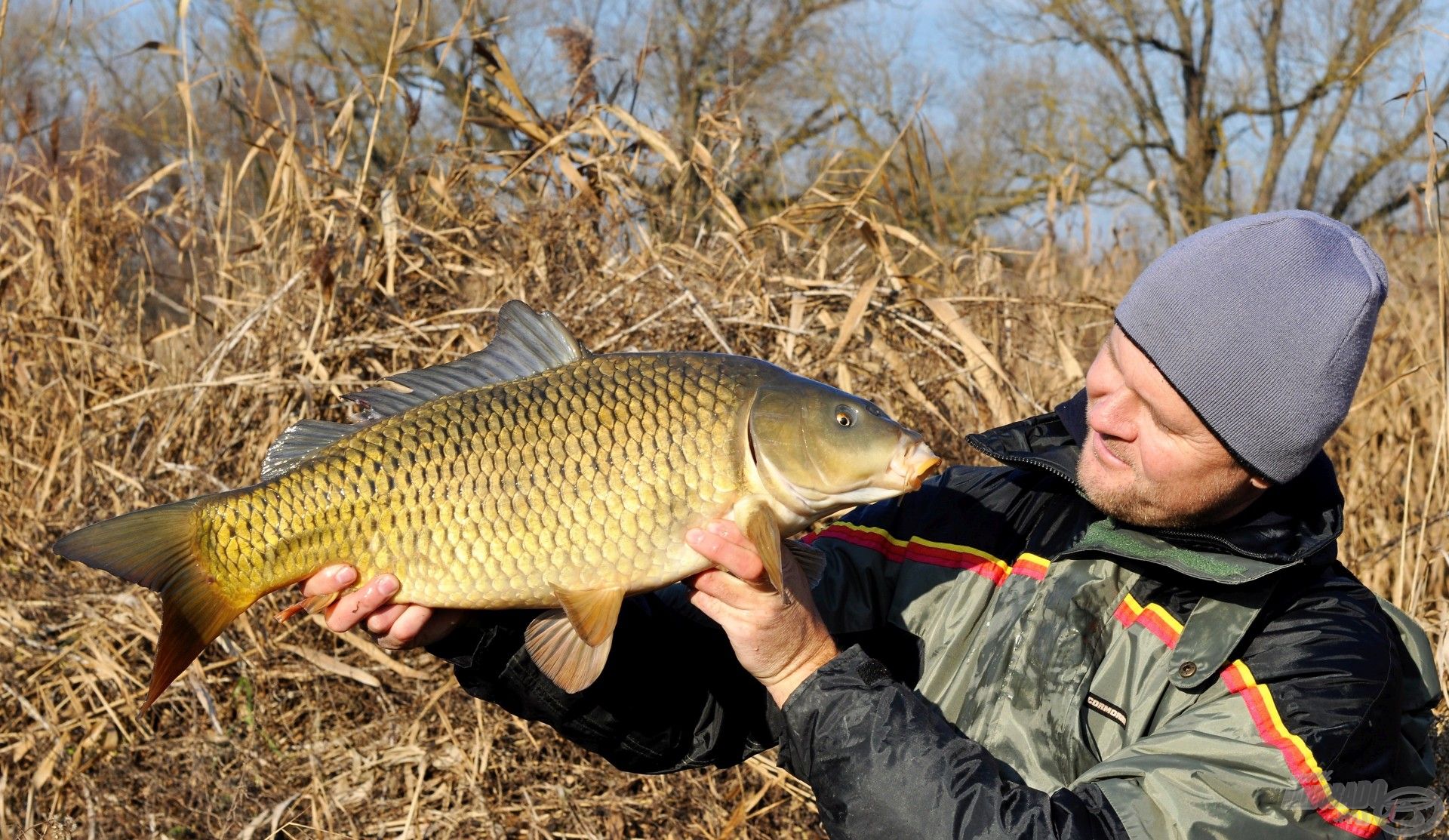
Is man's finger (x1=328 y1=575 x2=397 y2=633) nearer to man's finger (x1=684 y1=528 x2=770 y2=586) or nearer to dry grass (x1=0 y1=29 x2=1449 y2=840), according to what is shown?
man's finger (x1=684 y1=528 x2=770 y2=586)

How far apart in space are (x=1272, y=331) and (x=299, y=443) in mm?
1252

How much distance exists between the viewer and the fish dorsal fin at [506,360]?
1547 millimetres

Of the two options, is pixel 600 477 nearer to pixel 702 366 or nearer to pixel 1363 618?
pixel 702 366

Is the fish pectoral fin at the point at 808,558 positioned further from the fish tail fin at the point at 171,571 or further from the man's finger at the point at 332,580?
the fish tail fin at the point at 171,571

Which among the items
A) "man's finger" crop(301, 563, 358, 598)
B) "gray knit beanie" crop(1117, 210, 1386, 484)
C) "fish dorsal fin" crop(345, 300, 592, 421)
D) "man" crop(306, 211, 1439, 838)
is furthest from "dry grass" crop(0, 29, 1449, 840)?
"fish dorsal fin" crop(345, 300, 592, 421)

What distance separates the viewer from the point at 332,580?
148 centimetres

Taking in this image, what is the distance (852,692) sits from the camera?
1.39m

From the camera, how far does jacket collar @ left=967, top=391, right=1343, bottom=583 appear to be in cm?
150

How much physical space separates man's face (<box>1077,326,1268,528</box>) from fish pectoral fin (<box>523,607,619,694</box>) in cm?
70

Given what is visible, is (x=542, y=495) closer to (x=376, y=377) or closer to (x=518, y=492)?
(x=518, y=492)

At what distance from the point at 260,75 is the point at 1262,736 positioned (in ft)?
9.41

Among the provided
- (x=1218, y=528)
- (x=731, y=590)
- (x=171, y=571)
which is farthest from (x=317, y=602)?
(x=1218, y=528)

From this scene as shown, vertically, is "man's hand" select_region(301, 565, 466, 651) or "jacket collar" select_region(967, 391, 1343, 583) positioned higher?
"jacket collar" select_region(967, 391, 1343, 583)

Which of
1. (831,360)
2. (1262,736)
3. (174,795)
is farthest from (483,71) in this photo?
(1262,736)
